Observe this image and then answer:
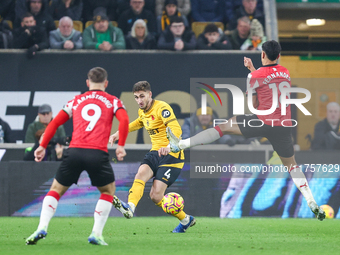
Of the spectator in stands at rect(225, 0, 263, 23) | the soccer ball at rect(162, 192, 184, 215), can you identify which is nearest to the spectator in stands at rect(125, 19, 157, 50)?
the spectator in stands at rect(225, 0, 263, 23)

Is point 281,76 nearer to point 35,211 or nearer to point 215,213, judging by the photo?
point 215,213

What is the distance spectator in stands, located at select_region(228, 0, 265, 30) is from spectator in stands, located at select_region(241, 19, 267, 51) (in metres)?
0.59

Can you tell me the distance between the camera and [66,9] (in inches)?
523

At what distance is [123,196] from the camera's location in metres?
10.8

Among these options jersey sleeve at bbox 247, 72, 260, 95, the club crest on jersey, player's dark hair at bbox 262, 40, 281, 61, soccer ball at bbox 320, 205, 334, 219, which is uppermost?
player's dark hair at bbox 262, 40, 281, 61

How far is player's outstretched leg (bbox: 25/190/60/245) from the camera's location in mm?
5586

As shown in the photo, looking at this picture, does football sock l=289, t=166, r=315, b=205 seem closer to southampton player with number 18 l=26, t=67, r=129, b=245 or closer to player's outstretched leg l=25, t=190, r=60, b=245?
southampton player with number 18 l=26, t=67, r=129, b=245

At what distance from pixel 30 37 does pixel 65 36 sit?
0.78m

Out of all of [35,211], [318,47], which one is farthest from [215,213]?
[318,47]

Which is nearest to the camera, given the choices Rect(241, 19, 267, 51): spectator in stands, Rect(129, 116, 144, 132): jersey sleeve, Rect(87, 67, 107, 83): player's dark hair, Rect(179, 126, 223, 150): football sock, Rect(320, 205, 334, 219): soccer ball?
Rect(87, 67, 107, 83): player's dark hair

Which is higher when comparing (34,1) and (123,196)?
(34,1)

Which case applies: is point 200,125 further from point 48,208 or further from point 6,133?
point 48,208

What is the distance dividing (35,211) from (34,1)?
5.21 m

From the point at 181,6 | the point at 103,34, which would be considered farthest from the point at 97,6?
the point at 181,6
